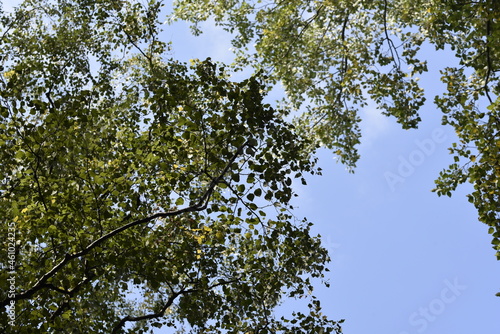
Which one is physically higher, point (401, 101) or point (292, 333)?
point (401, 101)

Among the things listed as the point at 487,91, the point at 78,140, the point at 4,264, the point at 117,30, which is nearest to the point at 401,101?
the point at 487,91

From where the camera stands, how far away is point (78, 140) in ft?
31.2

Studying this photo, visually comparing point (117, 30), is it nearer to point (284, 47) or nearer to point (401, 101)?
point (284, 47)

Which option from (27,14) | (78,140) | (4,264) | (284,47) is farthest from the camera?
(284,47)

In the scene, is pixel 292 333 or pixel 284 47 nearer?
pixel 292 333

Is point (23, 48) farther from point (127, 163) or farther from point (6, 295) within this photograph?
point (6, 295)

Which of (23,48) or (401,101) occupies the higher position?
(23,48)

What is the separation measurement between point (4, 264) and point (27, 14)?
30.6 feet

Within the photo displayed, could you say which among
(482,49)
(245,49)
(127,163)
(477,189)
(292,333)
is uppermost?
(245,49)

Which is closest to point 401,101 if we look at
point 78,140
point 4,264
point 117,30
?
point 117,30

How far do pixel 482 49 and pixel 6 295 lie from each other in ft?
44.8

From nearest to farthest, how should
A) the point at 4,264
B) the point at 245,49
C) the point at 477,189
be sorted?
the point at 477,189 → the point at 4,264 → the point at 245,49

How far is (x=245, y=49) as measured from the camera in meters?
18.9

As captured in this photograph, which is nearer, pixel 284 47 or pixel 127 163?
pixel 127 163
